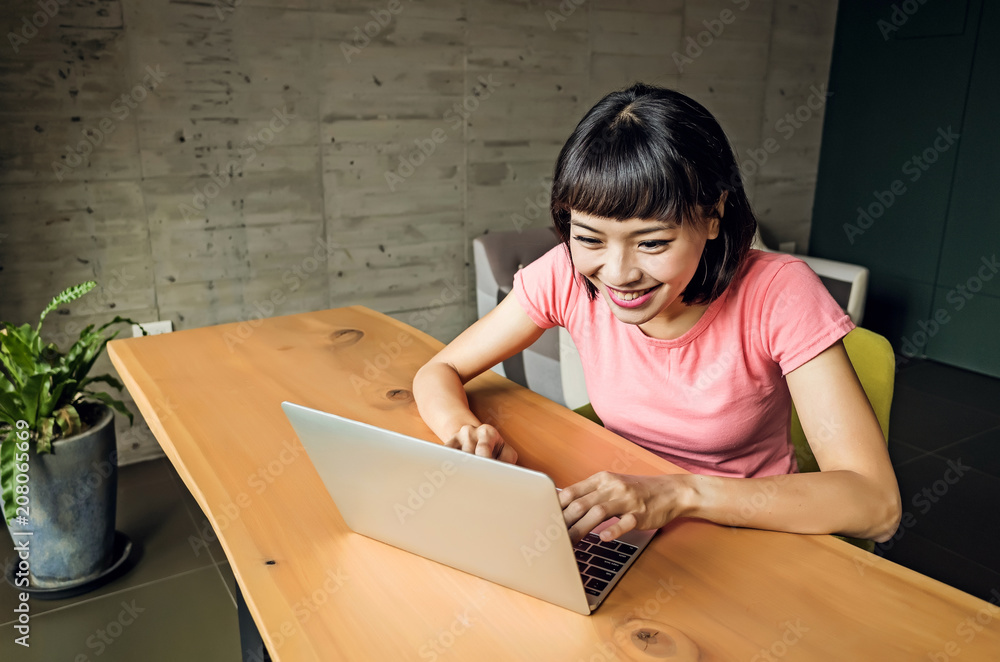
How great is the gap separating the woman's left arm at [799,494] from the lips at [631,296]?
0.29 metres

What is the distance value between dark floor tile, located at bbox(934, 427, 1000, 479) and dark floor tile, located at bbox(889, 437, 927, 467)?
80 millimetres

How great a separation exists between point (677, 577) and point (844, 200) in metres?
4.18

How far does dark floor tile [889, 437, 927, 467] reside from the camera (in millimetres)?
2877

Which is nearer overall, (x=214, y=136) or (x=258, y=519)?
(x=258, y=519)

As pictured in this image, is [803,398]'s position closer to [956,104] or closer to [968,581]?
[968,581]

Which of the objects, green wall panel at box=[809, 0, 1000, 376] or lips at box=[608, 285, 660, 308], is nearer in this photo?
lips at box=[608, 285, 660, 308]

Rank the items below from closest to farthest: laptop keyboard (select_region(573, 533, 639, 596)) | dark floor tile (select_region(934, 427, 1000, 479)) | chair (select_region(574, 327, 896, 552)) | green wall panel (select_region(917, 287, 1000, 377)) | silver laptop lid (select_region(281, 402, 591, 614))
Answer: silver laptop lid (select_region(281, 402, 591, 614)), laptop keyboard (select_region(573, 533, 639, 596)), chair (select_region(574, 327, 896, 552)), dark floor tile (select_region(934, 427, 1000, 479)), green wall panel (select_region(917, 287, 1000, 377))

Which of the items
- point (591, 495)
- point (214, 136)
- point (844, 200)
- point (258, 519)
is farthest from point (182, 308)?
point (844, 200)

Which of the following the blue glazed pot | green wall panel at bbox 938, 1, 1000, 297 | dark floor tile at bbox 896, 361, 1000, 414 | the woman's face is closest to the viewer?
the woman's face

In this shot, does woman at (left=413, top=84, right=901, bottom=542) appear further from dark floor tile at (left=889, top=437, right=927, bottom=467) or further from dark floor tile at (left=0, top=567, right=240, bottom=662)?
dark floor tile at (left=889, top=437, right=927, bottom=467)

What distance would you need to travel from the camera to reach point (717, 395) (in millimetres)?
1265

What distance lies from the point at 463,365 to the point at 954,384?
3.28 m

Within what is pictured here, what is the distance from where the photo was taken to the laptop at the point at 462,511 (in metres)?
0.74

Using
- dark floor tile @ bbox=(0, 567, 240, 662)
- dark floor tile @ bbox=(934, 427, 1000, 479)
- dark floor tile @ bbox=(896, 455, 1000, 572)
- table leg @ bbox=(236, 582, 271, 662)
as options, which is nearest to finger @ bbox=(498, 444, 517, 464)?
table leg @ bbox=(236, 582, 271, 662)
